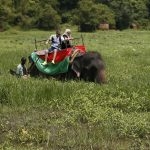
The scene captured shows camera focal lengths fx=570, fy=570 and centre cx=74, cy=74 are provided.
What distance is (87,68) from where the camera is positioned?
1520cm

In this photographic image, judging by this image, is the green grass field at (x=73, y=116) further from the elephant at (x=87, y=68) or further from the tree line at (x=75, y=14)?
the tree line at (x=75, y=14)

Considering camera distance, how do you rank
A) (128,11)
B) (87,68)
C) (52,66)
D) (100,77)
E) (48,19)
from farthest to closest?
(128,11), (48,19), (52,66), (87,68), (100,77)

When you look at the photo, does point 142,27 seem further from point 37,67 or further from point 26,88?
point 26,88

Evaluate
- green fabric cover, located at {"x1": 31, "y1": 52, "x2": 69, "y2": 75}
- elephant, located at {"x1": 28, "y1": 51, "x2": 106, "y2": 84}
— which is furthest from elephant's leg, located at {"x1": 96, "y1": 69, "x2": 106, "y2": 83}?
green fabric cover, located at {"x1": 31, "y1": 52, "x2": 69, "y2": 75}

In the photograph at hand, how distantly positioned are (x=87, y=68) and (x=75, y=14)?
4234cm

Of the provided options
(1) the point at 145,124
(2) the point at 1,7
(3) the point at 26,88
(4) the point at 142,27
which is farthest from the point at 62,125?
(4) the point at 142,27

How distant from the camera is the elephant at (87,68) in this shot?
1479cm

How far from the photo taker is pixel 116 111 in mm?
10398

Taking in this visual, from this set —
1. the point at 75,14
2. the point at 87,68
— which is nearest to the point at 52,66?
the point at 87,68

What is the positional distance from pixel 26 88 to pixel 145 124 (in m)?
3.72

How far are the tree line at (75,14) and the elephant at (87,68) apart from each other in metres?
34.4

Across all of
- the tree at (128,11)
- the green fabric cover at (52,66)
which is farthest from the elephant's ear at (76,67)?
the tree at (128,11)

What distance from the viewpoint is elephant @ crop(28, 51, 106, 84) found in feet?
48.5

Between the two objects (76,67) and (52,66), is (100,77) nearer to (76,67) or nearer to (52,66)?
(76,67)
